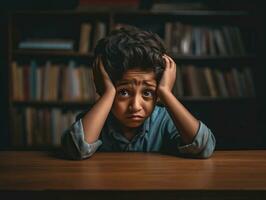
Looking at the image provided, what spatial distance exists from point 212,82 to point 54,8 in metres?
1.31

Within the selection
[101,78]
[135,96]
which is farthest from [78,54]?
[135,96]

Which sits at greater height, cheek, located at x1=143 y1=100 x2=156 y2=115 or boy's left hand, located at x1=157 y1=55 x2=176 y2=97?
boy's left hand, located at x1=157 y1=55 x2=176 y2=97

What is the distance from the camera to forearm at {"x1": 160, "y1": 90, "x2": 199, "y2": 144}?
122 centimetres

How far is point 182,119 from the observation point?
1.23 meters

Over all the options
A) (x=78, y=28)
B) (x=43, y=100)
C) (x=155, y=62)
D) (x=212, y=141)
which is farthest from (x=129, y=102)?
(x=78, y=28)

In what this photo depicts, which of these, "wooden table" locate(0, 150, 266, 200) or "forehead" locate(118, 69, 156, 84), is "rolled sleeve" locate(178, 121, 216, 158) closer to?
"wooden table" locate(0, 150, 266, 200)

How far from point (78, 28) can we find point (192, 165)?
243cm

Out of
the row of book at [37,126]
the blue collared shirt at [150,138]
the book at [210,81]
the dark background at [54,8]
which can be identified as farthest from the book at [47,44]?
the blue collared shirt at [150,138]

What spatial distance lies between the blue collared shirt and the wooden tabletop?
0.17 feet

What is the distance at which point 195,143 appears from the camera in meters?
1.20

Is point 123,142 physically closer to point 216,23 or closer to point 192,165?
point 192,165

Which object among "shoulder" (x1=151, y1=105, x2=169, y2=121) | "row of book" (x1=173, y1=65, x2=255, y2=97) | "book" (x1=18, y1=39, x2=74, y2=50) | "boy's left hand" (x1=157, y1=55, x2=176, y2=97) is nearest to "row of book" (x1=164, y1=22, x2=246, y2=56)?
"row of book" (x1=173, y1=65, x2=255, y2=97)

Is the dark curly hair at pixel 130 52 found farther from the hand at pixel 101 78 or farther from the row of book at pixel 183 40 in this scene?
the row of book at pixel 183 40

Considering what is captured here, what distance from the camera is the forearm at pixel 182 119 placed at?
1.22 meters
